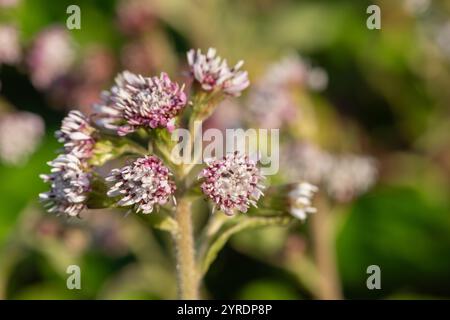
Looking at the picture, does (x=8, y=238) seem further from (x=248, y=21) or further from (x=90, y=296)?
(x=248, y=21)

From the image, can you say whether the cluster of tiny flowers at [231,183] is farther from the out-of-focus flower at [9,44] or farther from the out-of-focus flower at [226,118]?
the out-of-focus flower at [9,44]

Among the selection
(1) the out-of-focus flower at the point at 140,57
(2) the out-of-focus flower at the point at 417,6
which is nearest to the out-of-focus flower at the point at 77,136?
(1) the out-of-focus flower at the point at 140,57

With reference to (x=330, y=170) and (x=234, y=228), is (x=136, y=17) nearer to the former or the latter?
(x=330, y=170)

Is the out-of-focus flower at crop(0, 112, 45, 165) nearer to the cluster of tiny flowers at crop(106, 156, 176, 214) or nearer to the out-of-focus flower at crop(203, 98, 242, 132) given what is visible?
the out-of-focus flower at crop(203, 98, 242, 132)

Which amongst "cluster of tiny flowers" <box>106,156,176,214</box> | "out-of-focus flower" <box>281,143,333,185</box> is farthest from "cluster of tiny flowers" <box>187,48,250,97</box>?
"out-of-focus flower" <box>281,143,333,185</box>
